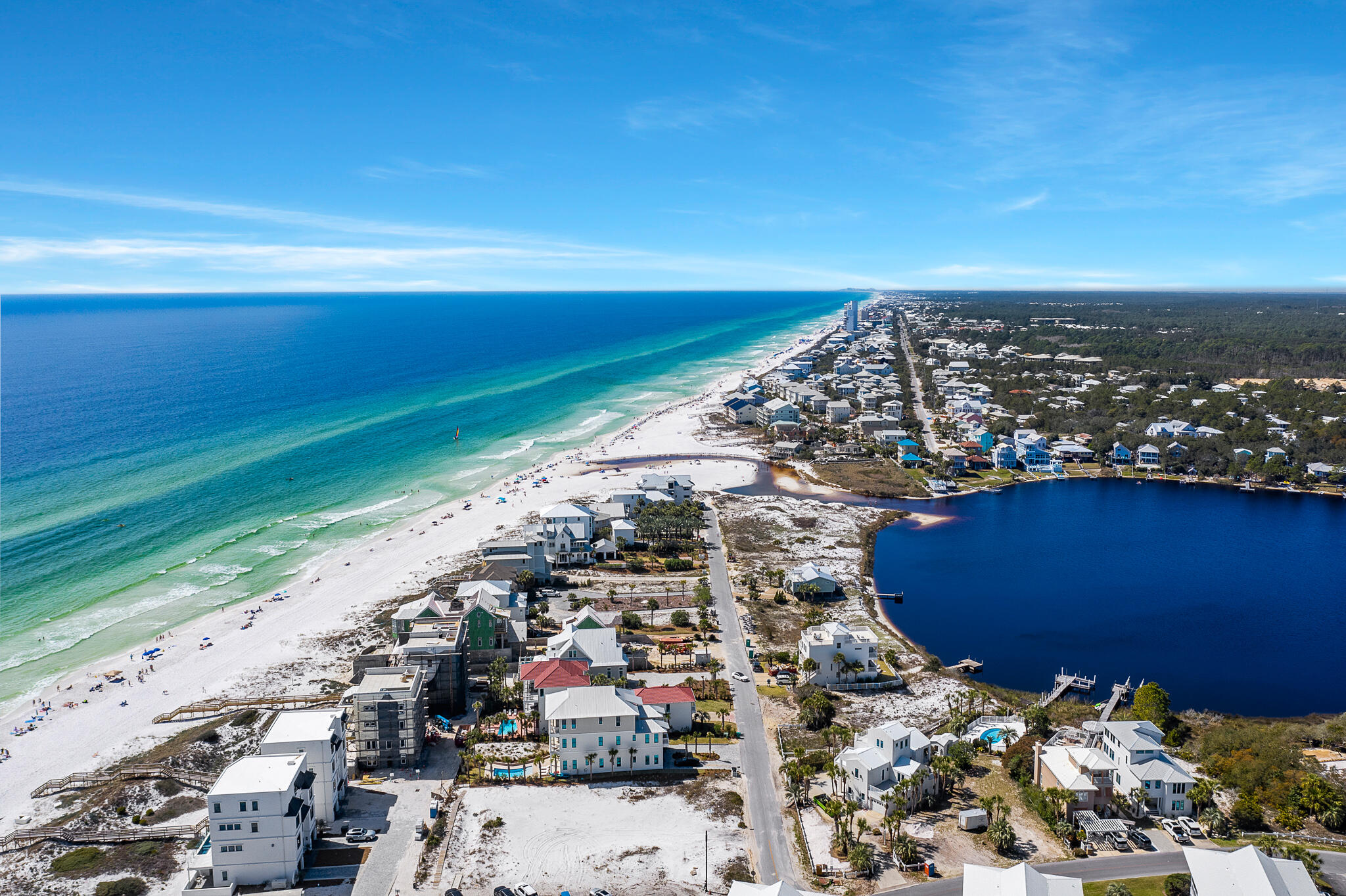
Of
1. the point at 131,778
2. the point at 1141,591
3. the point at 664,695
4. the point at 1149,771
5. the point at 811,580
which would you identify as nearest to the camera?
the point at 1149,771

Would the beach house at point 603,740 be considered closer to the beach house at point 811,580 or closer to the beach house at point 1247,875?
the beach house at point 1247,875

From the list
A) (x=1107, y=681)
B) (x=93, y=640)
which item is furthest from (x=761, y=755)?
(x=93, y=640)

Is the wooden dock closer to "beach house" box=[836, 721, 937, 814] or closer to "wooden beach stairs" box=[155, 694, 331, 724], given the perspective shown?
"beach house" box=[836, 721, 937, 814]

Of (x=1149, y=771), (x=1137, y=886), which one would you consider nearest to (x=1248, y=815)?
(x=1149, y=771)

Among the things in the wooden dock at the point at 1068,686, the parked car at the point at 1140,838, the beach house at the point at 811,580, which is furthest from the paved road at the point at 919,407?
the parked car at the point at 1140,838

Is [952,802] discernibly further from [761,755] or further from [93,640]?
[93,640]

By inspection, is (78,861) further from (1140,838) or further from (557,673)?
(1140,838)
